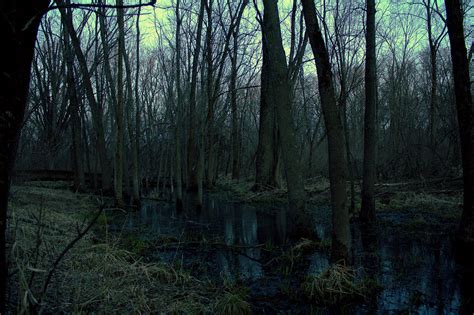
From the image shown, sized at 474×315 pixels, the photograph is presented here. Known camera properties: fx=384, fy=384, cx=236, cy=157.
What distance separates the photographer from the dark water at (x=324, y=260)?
459cm

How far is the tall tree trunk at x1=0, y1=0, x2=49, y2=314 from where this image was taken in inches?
82.5

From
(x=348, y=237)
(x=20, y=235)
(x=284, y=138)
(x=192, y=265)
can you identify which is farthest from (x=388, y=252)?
(x=20, y=235)

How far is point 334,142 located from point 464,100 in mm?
2783

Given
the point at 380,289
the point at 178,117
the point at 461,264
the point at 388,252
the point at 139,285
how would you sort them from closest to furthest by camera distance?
the point at 139,285 → the point at 380,289 → the point at 461,264 → the point at 388,252 → the point at 178,117

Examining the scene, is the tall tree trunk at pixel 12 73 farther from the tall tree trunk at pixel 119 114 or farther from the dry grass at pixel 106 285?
the tall tree trunk at pixel 119 114

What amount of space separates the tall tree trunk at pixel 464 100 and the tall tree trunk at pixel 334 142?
2.61 meters

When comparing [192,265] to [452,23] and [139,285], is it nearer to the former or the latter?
[139,285]

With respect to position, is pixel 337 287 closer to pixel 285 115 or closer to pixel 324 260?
pixel 324 260

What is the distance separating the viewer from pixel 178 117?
13.3 meters

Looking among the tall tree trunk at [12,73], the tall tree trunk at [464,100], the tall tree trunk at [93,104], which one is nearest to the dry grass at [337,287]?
the tall tree trunk at [464,100]

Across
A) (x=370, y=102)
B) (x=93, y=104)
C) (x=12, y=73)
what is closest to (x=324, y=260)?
(x=370, y=102)

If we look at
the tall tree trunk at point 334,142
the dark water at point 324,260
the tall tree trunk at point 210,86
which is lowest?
the dark water at point 324,260

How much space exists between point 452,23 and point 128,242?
6907 millimetres

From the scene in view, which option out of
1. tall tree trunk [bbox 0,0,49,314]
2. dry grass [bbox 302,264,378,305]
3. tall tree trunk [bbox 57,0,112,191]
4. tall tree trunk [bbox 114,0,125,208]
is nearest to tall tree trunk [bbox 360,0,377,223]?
dry grass [bbox 302,264,378,305]
